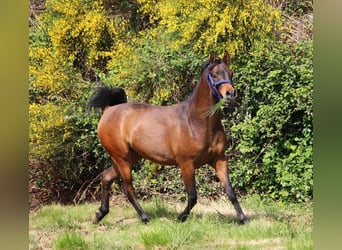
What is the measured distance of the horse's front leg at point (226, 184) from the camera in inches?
119

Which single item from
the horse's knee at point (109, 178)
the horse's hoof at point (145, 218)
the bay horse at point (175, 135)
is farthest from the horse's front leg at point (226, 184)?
the horse's knee at point (109, 178)

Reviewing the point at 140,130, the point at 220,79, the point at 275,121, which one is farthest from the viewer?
the point at 275,121

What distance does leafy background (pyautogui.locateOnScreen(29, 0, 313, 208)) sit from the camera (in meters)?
3.39

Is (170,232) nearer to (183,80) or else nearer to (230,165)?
(230,165)

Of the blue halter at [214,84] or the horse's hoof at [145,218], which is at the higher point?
the blue halter at [214,84]

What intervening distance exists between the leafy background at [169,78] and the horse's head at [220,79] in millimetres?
438

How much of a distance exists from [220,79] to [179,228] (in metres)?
0.99

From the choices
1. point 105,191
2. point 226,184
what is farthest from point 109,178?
point 226,184

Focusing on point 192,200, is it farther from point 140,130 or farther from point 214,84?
point 214,84

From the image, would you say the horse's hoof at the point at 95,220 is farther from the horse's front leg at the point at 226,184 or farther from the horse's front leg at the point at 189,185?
the horse's front leg at the point at 226,184

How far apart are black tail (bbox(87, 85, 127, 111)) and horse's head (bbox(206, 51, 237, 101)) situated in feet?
2.50

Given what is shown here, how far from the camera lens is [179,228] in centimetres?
298
